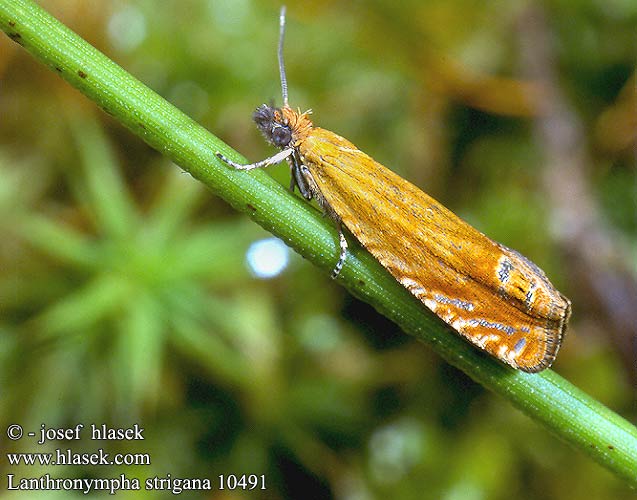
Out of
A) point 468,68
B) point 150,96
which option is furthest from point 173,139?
point 468,68

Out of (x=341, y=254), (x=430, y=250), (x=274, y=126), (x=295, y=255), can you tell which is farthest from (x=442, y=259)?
(x=295, y=255)

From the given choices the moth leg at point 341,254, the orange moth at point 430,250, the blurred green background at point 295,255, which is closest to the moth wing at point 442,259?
the orange moth at point 430,250

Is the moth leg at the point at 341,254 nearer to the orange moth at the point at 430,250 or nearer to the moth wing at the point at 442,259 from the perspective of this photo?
the orange moth at the point at 430,250

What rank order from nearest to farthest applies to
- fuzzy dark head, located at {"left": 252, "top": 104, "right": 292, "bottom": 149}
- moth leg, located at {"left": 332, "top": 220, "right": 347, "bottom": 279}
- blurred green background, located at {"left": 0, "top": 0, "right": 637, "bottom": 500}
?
1. moth leg, located at {"left": 332, "top": 220, "right": 347, "bottom": 279}
2. fuzzy dark head, located at {"left": 252, "top": 104, "right": 292, "bottom": 149}
3. blurred green background, located at {"left": 0, "top": 0, "right": 637, "bottom": 500}

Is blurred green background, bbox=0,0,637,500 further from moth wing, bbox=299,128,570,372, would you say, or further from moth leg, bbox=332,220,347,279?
moth leg, bbox=332,220,347,279

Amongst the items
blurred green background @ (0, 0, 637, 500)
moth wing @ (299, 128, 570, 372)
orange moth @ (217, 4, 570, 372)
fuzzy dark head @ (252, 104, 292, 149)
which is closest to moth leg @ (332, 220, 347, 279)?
orange moth @ (217, 4, 570, 372)

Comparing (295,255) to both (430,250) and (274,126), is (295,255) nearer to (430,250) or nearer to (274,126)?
(274,126)

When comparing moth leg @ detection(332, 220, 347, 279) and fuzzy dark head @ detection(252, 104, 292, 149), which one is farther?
fuzzy dark head @ detection(252, 104, 292, 149)
